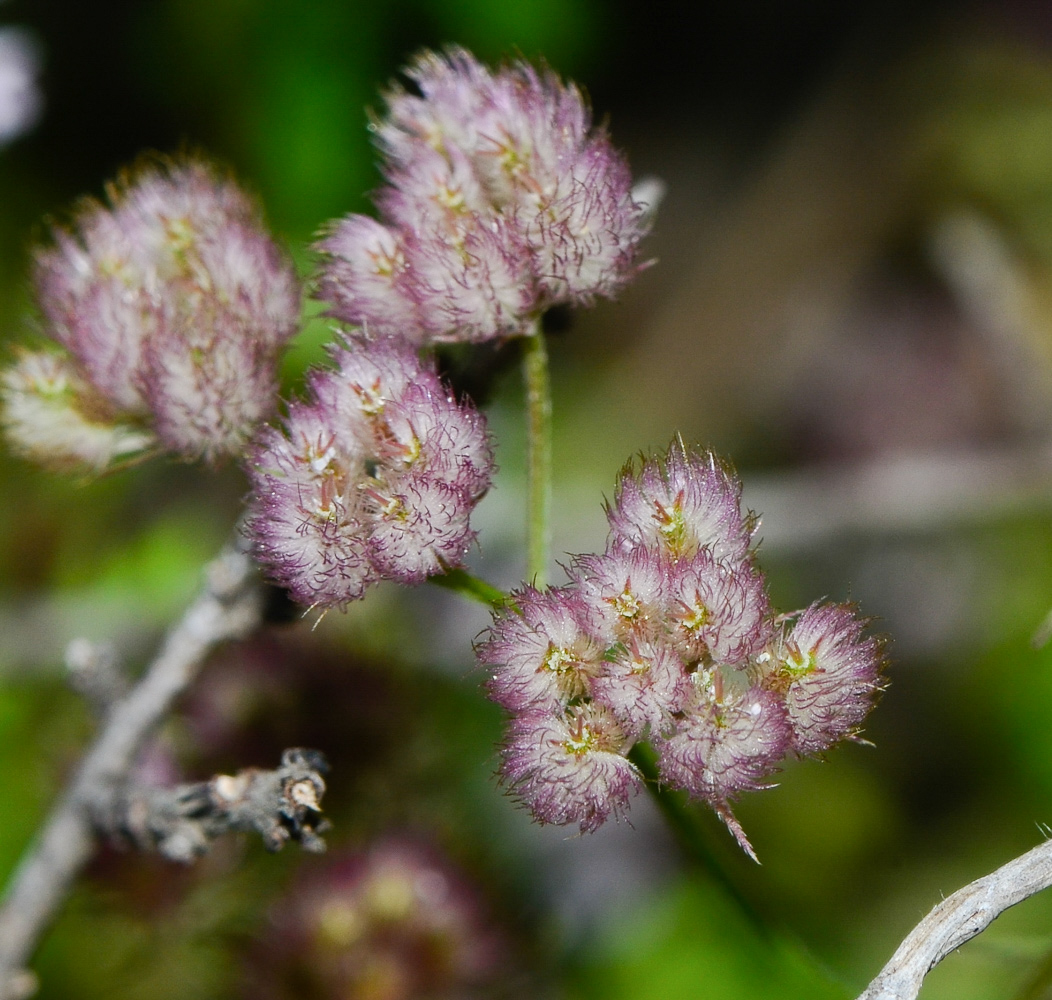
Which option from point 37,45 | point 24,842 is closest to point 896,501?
point 24,842

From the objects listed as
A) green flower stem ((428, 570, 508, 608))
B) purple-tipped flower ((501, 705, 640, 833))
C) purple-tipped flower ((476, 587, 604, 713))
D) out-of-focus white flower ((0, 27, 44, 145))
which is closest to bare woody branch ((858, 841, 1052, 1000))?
purple-tipped flower ((501, 705, 640, 833))

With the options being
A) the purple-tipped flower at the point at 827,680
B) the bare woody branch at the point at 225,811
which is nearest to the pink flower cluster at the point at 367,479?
the bare woody branch at the point at 225,811

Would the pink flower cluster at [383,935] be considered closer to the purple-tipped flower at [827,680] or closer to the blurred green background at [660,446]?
the blurred green background at [660,446]

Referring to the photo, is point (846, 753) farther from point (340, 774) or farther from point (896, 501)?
point (340, 774)

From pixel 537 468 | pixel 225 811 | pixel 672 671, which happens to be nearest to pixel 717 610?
pixel 672 671

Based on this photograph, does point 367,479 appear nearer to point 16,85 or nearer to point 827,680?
point 827,680

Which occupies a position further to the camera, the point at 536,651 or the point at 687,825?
the point at 687,825
